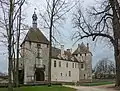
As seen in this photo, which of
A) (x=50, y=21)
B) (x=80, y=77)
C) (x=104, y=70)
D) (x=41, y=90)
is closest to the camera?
(x=41, y=90)

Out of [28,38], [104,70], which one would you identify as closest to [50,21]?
[28,38]

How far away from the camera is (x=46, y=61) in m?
69.3

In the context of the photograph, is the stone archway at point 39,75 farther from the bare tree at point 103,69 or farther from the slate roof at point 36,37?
the bare tree at point 103,69

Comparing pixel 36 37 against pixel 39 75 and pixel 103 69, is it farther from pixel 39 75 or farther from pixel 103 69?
pixel 103 69

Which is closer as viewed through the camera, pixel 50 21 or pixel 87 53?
pixel 50 21

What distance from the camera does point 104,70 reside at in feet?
355

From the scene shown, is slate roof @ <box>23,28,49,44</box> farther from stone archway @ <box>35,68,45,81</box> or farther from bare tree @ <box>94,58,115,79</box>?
bare tree @ <box>94,58,115,79</box>

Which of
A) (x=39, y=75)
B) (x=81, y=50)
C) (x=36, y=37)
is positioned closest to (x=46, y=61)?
(x=39, y=75)

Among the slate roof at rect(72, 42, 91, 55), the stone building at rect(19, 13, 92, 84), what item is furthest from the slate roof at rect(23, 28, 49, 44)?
the slate roof at rect(72, 42, 91, 55)

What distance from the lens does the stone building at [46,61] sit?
2542 inches

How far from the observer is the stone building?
6456 centimetres

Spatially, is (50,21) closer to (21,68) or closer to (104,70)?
(21,68)

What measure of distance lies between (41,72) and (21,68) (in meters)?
5.57

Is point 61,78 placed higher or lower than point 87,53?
lower
